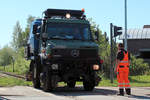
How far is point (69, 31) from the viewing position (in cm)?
1366

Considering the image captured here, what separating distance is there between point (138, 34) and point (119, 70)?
1733 inches

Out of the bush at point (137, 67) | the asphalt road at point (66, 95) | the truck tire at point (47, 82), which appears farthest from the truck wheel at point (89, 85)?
the bush at point (137, 67)

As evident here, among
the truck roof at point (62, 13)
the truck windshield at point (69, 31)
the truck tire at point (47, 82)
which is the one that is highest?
the truck roof at point (62, 13)

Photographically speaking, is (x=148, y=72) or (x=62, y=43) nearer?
(x=62, y=43)

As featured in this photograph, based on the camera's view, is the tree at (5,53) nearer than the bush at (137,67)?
No

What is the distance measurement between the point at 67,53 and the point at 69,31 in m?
1.28

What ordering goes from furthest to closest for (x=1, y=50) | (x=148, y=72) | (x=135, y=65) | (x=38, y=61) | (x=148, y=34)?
(x=1, y=50) < (x=148, y=34) < (x=148, y=72) < (x=135, y=65) < (x=38, y=61)

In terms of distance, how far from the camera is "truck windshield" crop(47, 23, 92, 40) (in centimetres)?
1343

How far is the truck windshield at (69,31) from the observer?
13.4 m

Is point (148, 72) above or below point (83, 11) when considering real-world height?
below

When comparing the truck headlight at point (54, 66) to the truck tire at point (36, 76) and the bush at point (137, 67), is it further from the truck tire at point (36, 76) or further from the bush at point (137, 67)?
the bush at point (137, 67)

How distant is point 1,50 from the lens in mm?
102375

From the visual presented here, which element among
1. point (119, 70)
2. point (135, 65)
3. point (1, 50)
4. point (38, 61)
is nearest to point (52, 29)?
point (38, 61)

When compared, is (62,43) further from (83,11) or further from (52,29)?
(83,11)
